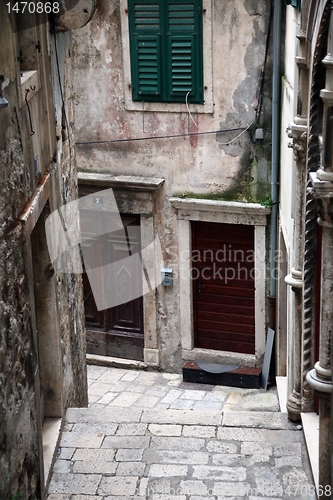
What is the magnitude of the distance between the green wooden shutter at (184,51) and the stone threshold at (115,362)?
368 centimetres

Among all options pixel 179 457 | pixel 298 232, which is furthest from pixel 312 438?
pixel 298 232

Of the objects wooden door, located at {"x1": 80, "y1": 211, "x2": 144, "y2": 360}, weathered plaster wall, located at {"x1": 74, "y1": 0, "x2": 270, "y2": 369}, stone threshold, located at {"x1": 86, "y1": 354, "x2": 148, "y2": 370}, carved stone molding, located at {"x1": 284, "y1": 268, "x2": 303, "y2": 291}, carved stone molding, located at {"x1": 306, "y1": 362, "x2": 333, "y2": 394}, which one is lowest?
stone threshold, located at {"x1": 86, "y1": 354, "x2": 148, "y2": 370}

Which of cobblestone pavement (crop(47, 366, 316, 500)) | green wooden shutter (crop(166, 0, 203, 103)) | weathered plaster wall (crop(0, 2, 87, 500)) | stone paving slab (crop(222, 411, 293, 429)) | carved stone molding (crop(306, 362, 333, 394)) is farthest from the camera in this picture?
green wooden shutter (crop(166, 0, 203, 103))

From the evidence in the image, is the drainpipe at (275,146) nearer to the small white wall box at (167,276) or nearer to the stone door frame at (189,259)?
the stone door frame at (189,259)

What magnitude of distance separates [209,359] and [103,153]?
3.13 metres

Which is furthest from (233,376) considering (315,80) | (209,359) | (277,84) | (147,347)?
(315,80)

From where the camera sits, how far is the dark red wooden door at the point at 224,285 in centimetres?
1048

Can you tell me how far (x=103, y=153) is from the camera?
1059 cm

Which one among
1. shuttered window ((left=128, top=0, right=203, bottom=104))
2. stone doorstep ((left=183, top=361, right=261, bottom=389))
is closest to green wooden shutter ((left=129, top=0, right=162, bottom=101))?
shuttered window ((left=128, top=0, right=203, bottom=104))

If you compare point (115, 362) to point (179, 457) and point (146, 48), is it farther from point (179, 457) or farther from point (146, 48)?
point (179, 457)

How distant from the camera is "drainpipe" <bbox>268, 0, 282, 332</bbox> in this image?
9.22 m

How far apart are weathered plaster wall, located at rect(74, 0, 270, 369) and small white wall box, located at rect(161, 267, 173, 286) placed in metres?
0.11

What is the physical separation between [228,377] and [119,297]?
1.94 meters

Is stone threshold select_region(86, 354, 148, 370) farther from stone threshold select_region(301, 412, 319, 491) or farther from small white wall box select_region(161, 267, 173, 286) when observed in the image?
stone threshold select_region(301, 412, 319, 491)
